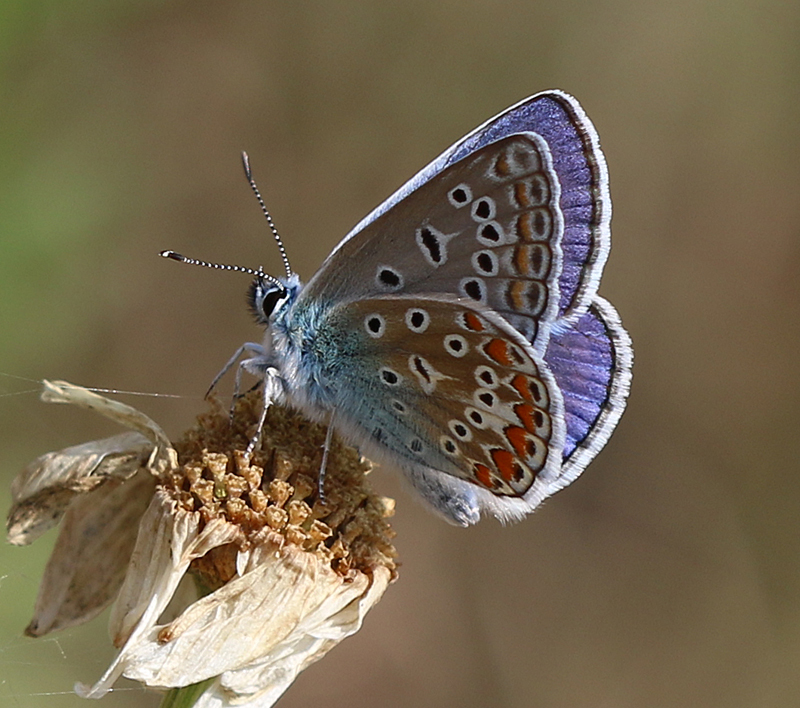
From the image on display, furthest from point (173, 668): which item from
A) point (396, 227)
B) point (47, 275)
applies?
point (47, 275)

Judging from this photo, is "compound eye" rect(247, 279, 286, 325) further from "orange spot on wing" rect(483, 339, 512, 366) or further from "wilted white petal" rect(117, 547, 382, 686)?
"wilted white petal" rect(117, 547, 382, 686)

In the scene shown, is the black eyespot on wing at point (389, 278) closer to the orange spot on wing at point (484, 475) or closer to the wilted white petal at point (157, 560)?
the orange spot on wing at point (484, 475)

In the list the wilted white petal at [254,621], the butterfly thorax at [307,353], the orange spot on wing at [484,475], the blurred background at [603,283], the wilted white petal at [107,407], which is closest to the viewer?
the wilted white petal at [254,621]

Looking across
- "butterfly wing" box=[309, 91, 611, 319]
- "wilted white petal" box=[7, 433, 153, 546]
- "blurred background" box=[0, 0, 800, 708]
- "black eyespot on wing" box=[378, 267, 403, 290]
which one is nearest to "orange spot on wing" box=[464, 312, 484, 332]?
"butterfly wing" box=[309, 91, 611, 319]

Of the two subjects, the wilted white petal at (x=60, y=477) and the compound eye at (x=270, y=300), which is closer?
the wilted white petal at (x=60, y=477)

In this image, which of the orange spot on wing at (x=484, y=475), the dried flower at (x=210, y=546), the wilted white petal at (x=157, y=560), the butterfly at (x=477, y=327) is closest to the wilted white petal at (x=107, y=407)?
the dried flower at (x=210, y=546)

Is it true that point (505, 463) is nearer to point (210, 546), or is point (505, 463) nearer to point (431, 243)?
point (431, 243)

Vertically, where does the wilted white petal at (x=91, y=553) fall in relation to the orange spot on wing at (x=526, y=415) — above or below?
above
